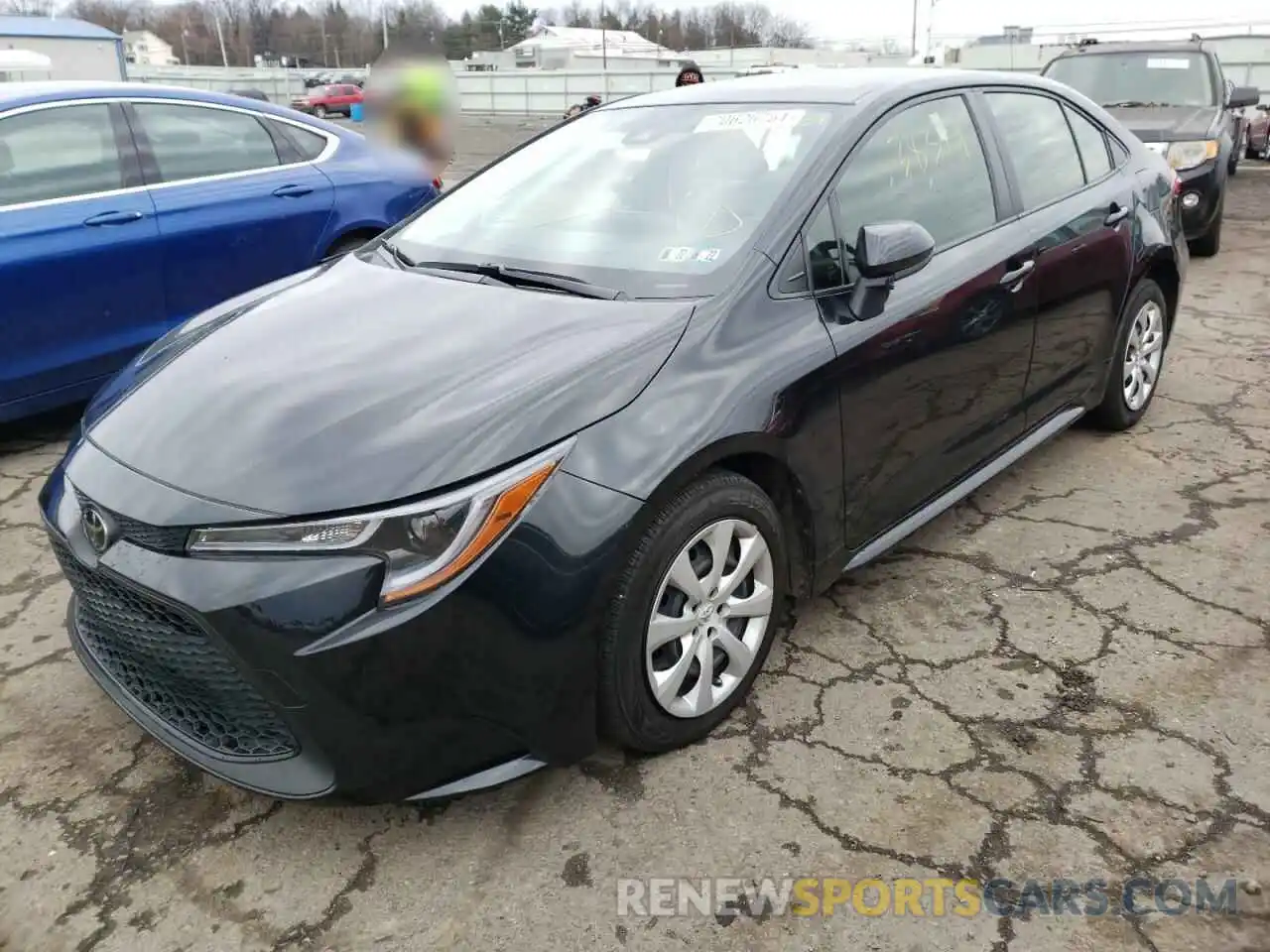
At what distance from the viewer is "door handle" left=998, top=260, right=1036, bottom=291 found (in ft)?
10.3

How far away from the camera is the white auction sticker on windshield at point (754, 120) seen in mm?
2908

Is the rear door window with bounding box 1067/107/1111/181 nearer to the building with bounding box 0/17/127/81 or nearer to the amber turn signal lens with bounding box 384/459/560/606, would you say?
the amber turn signal lens with bounding box 384/459/560/606

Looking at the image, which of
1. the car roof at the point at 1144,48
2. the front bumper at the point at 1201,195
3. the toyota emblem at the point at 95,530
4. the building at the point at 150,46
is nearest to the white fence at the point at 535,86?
the car roof at the point at 1144,48

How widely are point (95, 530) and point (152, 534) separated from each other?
222mm

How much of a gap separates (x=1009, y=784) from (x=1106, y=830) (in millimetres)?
220

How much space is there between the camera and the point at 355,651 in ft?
6.08

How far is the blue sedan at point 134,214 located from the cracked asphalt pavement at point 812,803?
1.30 metres

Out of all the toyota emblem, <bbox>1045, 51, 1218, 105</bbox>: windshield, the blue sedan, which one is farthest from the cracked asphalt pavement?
<bbox>1045, 51, 1218, 105</bbox>: windshield

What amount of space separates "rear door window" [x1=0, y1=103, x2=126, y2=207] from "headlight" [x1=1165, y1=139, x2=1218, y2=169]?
6.79 metres

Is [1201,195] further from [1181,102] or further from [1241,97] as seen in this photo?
[1241,97]

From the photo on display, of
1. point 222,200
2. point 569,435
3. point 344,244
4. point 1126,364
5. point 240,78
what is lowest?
point 1126,364

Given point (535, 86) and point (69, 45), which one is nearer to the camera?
point (69, 45)

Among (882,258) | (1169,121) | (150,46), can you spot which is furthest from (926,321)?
(150,46)

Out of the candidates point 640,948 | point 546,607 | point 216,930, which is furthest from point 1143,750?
point 216,930
